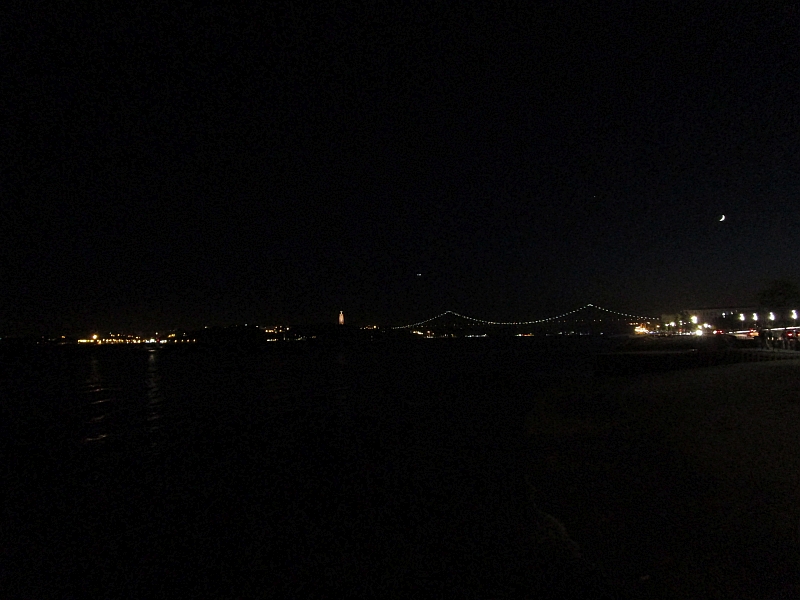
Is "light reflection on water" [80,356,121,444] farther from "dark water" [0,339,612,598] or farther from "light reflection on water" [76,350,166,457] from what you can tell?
"dark water" [0,339,612,598]

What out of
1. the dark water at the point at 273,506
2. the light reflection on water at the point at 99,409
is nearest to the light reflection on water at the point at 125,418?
the light reflection on water at the point at 99,409

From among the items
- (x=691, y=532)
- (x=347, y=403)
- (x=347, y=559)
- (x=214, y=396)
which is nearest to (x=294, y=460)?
(x=347, y=559)

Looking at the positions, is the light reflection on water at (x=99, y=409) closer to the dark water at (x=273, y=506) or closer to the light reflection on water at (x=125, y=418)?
the light reflection on water at (x=125, y=418)

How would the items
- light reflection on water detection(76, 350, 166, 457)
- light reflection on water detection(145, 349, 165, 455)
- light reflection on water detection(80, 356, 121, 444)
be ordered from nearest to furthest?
light reflection on water detection(145, 349, 165, 455)
light reflection on water detection(76, 350, 166, 457)
light reflection on water detection(80, 356, 121, 444)

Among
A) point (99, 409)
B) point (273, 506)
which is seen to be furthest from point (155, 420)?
point (273, 506)

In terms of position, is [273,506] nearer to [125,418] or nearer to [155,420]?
Result: [155,420]

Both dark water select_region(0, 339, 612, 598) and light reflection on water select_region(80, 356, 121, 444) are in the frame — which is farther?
light reflection on water select_region(80, 356, 121, 444)

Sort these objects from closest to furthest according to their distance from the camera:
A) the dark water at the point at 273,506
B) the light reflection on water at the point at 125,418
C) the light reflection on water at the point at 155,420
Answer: the dark water at the point at 273,506 → the light reflection on water at the point at 155,420 → the light reflection on water at the point at 125,418

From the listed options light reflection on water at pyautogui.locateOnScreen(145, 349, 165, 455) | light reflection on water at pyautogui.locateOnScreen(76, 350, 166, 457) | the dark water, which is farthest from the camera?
light reflection on water at pyautogui.locateOnScreen(76, 350, 166, 457)

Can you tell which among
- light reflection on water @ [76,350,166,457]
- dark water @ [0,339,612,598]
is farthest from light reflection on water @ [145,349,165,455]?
dark water @ [0,339,612,598]

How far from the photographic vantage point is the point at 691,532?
6.22 metres

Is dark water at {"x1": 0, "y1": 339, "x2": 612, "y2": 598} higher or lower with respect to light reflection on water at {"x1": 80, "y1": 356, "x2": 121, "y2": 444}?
lower

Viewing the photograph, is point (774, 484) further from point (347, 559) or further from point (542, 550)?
point (347, 559)

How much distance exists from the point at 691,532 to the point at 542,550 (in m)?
1.58
